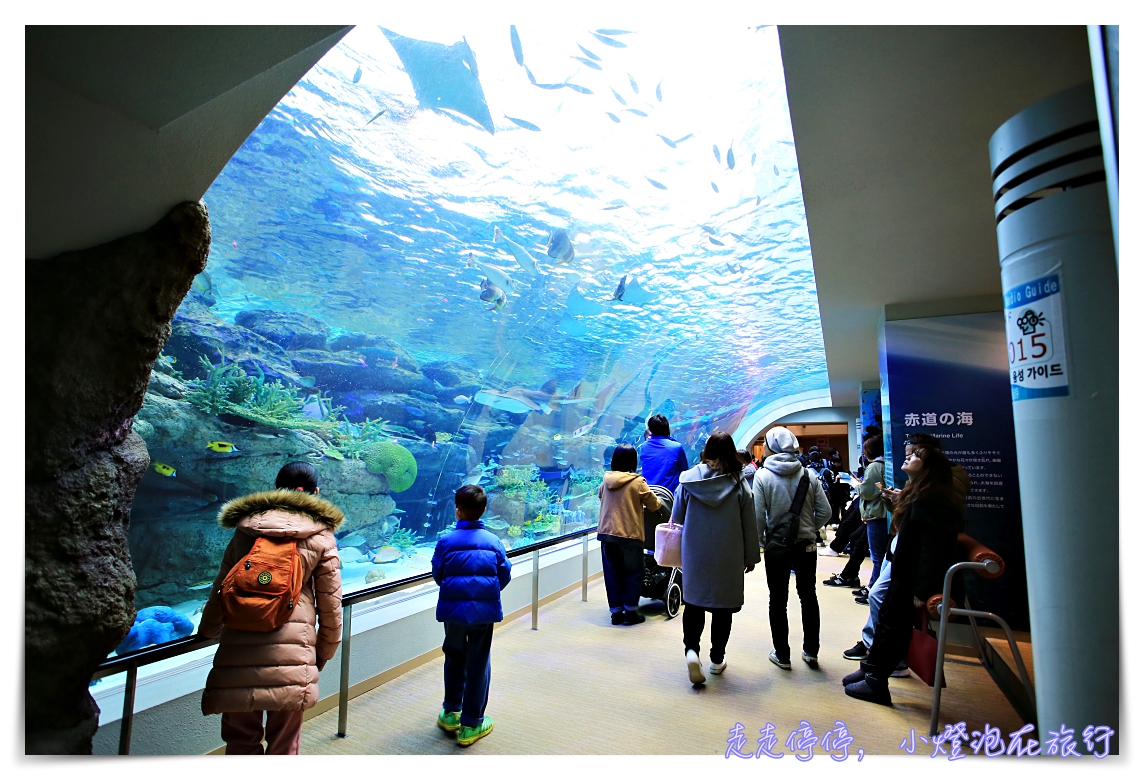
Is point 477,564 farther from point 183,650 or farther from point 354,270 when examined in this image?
point 354,270

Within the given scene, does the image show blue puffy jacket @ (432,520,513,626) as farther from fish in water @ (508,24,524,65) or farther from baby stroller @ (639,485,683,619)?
fish in water @ (508,24,524,65)

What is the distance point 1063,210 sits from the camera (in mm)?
1643

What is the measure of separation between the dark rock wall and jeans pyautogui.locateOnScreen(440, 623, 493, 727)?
1456mm

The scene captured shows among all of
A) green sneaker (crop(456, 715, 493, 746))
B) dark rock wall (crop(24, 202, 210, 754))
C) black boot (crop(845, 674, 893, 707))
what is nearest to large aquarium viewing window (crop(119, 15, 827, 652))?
green sneaker (crop(456, 715, 493, 746))

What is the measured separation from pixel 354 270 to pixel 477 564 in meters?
6.56

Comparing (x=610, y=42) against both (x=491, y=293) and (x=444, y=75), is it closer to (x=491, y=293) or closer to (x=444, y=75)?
(x=444, y=75)

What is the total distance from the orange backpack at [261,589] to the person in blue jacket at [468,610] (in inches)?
31.6

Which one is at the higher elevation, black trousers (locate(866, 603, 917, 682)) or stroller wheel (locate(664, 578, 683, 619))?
black trousers (locate(866, 603, 917, 682))

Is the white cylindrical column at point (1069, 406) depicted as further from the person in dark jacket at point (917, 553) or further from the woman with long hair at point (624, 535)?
the woman with long hair at point (624, 535)

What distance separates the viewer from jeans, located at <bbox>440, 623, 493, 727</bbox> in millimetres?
2842

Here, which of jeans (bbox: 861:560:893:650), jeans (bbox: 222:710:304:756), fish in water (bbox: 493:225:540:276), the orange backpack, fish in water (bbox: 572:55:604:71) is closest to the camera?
the orange backpack

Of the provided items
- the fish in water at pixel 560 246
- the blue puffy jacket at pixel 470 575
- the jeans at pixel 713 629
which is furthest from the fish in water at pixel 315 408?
the jeans at pixel 713 629

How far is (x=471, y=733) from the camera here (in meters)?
2.82

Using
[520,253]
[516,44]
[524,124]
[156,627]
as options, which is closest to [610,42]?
[516,44]
